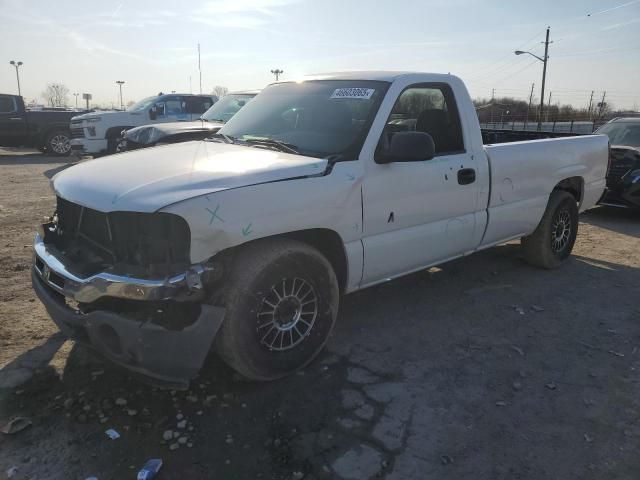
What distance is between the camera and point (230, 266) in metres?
3.02

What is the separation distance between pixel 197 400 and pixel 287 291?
86 cm

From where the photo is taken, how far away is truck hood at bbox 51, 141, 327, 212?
2.82 metres

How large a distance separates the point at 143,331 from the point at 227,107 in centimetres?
870

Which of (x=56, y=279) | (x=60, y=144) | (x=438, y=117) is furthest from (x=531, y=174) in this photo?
(x=60, y=144)

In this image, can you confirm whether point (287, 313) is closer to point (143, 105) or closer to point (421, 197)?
point (421, 197)

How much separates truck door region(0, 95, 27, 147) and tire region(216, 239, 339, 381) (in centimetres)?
1737

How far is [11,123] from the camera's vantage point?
1703cm

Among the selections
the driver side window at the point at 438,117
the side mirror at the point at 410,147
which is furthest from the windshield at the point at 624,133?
the side mirror at the point at 410,147

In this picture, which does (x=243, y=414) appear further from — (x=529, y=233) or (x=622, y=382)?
(x=529, y=233)

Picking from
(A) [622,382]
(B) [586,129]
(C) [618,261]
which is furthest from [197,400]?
(B) [586,129]

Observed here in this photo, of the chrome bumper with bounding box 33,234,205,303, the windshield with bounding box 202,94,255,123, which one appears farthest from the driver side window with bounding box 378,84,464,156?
the windshield with bounding box 202,94,255,123

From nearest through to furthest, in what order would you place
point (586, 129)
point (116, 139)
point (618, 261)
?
1. point (618, 261)
2. point (116, 139)
3. point (586, 129)

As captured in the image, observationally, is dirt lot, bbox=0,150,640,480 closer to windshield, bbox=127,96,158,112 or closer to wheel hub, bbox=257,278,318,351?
wheel hub, bbox=257,278,318,351

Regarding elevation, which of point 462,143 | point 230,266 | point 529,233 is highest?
point 462,143
